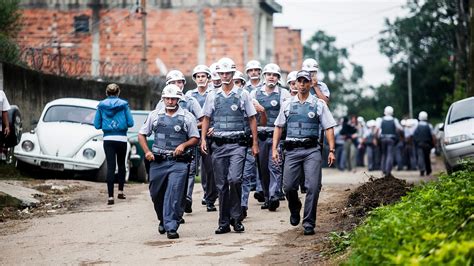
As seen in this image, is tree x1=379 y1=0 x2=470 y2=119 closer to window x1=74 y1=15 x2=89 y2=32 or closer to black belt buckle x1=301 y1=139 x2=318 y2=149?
window x1=74 y1=15 x2=89 y2=32

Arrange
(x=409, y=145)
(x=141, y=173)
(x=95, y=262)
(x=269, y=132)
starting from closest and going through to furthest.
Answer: (x=95, y=262)
(x=269, y=132)
(x=141, y=173)
(x=409, y=145)

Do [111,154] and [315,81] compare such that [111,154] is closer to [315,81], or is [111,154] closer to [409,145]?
[315,81]

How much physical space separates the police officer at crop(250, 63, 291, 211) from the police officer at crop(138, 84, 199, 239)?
2873mm

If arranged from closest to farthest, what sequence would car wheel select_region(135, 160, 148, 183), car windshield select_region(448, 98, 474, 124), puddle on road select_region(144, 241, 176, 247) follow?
puddle on road select_region(144, 241, 176, 247) < car windshield select_region(448, 98, 474, 124) < car wheel select_region(135, 160, 148, 183)

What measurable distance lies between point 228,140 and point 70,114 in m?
10.6

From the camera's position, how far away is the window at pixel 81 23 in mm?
57719

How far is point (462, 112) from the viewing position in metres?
24.0

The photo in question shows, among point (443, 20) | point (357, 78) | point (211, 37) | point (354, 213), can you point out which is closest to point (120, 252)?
point (354, 213)

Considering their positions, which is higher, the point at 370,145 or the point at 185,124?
the point at 185,124

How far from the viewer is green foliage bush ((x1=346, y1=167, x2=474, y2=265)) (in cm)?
808

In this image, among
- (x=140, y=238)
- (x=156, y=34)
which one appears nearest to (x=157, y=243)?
(x=140, y=238)

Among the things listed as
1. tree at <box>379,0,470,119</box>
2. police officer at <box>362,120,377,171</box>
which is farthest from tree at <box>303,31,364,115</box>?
police officer at <box>362,120,377,171</box>

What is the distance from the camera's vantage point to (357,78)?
419 feet

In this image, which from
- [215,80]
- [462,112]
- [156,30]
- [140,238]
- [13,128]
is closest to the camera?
[140,238]
